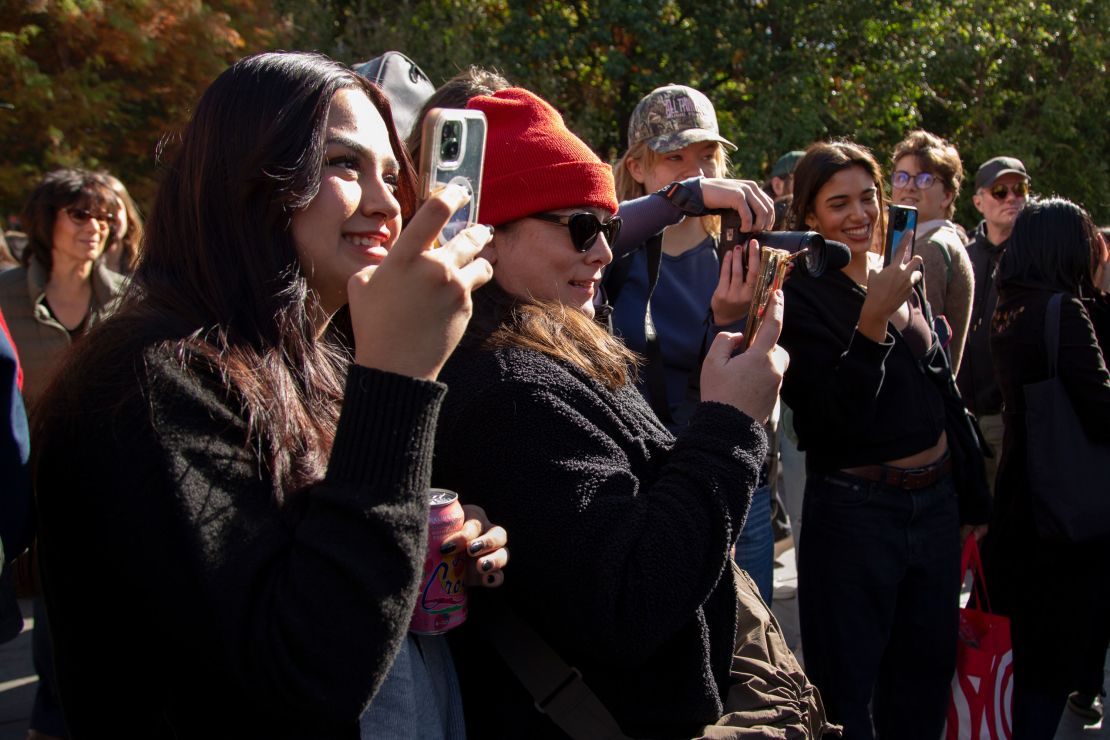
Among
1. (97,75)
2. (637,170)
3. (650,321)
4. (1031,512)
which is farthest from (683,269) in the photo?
(97,75)

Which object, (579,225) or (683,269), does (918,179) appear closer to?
(683,269)

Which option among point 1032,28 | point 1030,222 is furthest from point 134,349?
point 1032,28

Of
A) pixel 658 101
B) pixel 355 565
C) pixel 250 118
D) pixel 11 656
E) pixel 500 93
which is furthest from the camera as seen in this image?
pixel 11 656

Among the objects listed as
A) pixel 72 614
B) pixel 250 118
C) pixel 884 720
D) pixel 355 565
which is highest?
pixel 250 118

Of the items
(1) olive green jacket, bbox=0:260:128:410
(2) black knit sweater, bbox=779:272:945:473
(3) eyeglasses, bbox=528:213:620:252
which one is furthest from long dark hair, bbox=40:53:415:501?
(1) olive green jacket, bbox=0:260:128:410

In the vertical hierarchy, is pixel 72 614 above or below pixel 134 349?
below

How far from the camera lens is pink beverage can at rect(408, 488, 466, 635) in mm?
1432

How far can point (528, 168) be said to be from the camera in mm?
1902

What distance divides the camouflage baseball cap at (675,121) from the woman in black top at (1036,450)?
120cm

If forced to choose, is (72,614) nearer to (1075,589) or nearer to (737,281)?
(737,281)

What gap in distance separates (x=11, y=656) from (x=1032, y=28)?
47.7ft

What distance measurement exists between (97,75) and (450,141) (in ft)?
34.0

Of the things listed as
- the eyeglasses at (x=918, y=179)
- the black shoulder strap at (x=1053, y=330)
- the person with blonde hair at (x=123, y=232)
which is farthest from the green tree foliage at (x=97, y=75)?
the black shoulder strap at (x=1053, y=330)

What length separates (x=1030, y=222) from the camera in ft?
12.2
